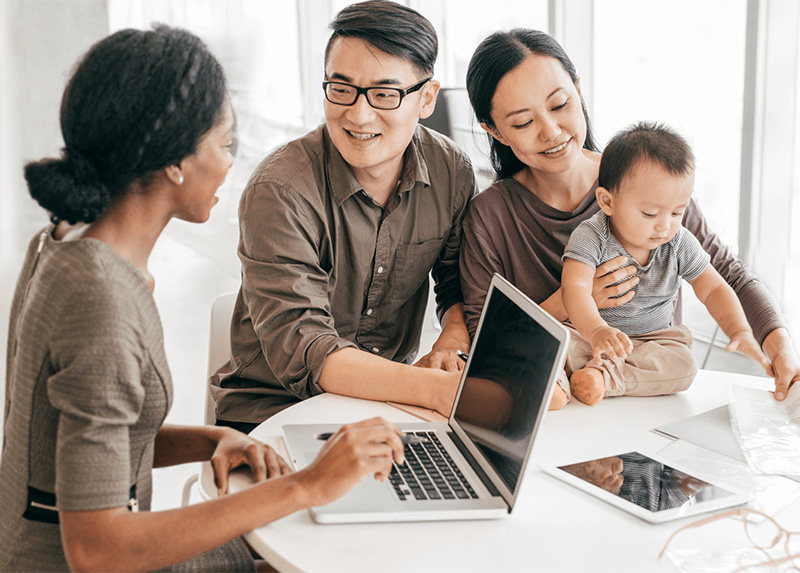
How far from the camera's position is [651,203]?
1.62m

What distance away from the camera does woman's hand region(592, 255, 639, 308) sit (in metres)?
1.65

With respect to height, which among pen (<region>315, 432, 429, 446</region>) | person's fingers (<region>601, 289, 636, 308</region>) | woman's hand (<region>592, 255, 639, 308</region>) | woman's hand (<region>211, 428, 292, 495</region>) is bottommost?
pen (<region>315, 432, 429, 446</region>)

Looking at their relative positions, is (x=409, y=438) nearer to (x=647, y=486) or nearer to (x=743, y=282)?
(x=647, y=486)

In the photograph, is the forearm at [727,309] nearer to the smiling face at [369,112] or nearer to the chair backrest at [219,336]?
the smiling face at [369,112]

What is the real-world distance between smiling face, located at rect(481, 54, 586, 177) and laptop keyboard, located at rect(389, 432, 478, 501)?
821 millimetres

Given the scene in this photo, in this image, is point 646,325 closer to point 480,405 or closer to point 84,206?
point 480,405

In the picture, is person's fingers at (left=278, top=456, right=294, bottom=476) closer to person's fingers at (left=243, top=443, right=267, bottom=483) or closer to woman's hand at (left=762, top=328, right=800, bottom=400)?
person's fingers at (left=243, top=443, right=267, bottom=483)

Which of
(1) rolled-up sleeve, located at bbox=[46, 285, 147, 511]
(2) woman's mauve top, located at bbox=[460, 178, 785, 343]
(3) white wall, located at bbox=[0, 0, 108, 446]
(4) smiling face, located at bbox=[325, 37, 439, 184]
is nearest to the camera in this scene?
(1) rolled-up sleeve, located at bbox=[46, 285, 147, 511]

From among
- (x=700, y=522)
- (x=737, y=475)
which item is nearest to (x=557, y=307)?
(x=737, y=475)

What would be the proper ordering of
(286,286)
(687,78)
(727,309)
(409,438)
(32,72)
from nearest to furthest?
(409,438) → (286,286) → (727,309) → (687,78) → (32,72)

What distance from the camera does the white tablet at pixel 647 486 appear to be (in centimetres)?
108

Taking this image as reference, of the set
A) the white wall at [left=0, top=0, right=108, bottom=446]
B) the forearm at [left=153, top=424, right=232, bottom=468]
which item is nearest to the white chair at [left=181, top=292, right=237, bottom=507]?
the forearm at [left=153, top=424, right=232, bottom=468]

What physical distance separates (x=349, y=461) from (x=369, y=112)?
0.88 m

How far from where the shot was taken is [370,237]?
1810 millimetres
